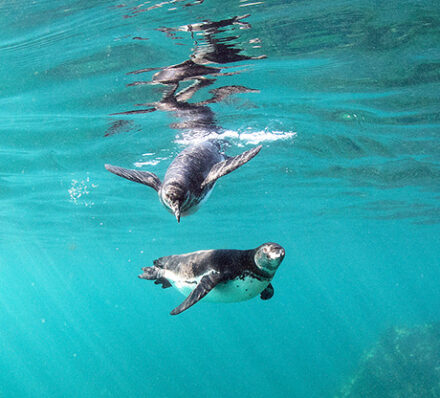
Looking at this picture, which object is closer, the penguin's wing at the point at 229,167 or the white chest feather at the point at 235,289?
the penguin's wing at the point at 229,167

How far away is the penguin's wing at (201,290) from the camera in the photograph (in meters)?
3.57

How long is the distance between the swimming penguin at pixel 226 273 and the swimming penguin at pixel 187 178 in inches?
33.9

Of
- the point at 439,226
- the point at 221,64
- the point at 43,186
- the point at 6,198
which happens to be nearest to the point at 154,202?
the point at 43,186

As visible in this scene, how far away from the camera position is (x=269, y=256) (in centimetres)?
366

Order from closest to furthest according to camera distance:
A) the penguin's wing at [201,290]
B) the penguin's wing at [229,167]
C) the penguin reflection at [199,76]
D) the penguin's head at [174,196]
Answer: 1. the penguin's head at [174,196]
2. the penguin's wing at [229,167]
3. the penguin's wing at [201,290]
4. the penguin reflection at [199,76]

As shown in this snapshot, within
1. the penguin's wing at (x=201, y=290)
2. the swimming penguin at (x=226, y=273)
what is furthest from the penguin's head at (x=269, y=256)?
the penguin's wing at (x=201, y=290)

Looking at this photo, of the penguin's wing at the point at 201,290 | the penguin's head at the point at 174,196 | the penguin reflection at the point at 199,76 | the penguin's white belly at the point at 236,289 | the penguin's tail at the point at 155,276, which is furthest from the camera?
the penguin reflection at the point at 199,76

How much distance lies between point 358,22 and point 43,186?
55.4 ft

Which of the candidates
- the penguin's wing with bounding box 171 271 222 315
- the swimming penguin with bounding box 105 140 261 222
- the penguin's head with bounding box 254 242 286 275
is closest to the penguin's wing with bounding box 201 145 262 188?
the swimming penguin with bounding box 105 140 261 222

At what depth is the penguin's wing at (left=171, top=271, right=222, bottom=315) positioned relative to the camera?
357 cm

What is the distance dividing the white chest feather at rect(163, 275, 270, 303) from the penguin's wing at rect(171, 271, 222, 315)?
0.81 feet

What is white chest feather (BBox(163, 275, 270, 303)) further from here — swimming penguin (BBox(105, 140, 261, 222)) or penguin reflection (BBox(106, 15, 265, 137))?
penguin reflection (BBox(106, 15, 265, 137))

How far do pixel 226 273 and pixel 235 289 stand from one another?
268mm

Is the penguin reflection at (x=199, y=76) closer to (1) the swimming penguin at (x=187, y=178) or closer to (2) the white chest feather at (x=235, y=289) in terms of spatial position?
(1) the swimming penguin at (x=187, y=178)
